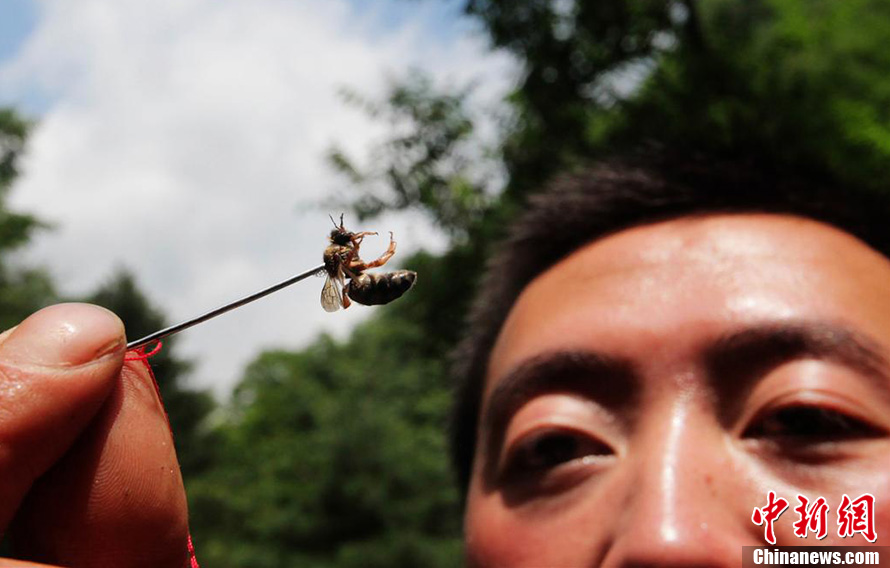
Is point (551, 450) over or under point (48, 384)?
over

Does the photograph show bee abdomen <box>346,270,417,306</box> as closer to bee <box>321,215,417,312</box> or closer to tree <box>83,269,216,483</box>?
bee <box>321,215,417,312</box>

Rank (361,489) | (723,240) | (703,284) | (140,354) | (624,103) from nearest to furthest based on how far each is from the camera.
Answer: (140,354), (703,284), (723,240), (624,103), (361,489)

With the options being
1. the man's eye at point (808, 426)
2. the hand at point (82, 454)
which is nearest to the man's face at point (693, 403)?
the man's eye at point (808, 426)

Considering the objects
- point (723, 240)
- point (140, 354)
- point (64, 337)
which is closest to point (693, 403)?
point (723, 240)

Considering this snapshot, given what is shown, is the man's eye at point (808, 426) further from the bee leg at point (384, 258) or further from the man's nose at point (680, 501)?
the bee leg at point (384, 258)

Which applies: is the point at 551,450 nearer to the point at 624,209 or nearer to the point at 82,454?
the point at 624,209

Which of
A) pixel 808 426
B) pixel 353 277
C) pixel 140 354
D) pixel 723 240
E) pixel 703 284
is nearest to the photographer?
pixel 140 354

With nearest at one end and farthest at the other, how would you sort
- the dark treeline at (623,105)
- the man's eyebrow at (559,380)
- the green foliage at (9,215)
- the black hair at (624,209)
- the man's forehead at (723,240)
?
the man's eyebrow at (559,380) → the man's forehead at (723,240) → the black hair at (624,209) → the dark treeline at (623,105) → the green foliage at (9,215)

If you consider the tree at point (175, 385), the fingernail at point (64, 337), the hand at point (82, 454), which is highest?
the tree at point (175, 385)
